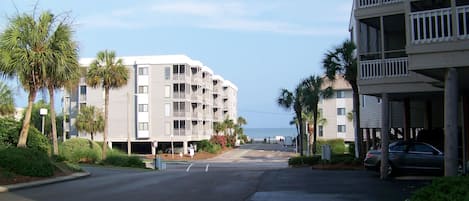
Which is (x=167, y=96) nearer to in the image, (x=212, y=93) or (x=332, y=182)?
(x=212, y=93)

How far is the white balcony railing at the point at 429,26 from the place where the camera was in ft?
46.3

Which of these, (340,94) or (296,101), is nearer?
(296,101)

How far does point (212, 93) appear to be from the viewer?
352 ft

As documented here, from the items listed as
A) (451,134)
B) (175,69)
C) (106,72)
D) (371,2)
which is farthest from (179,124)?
(451,134)

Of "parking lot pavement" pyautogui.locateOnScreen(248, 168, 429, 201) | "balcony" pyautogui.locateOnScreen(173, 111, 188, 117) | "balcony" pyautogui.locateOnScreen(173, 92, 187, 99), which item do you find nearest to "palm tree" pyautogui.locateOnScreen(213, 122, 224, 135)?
"balcony" pyautogui.locateOnScreen(173, 111, 188, 117)

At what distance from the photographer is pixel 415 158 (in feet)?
72.6

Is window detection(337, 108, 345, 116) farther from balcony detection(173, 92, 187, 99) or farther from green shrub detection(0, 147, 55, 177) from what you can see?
green shrub detection(0, 147, 55, 177)

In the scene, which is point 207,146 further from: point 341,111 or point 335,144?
point 341,111

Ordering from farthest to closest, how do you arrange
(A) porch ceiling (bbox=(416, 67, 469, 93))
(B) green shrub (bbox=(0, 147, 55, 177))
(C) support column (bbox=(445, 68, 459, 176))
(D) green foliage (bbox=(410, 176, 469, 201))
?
(B) green shrub (bbox=(0, 147, 55, 177)), (A) porch ceiling (bbox=(416, 67, 469, 93)), (C) support column (bbox=(445, 68, 459, 176)), (D) green foliage (bbox=(410, 176, 469, 201))

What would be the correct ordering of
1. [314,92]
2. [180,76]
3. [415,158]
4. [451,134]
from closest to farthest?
[451,134] < [415,158] < [314,92] < [180,76]

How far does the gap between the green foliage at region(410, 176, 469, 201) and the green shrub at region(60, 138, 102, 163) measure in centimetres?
3585

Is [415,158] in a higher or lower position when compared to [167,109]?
lower

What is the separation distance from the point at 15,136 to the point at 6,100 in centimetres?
2977

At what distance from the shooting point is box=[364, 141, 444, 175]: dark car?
21922 millimetres
